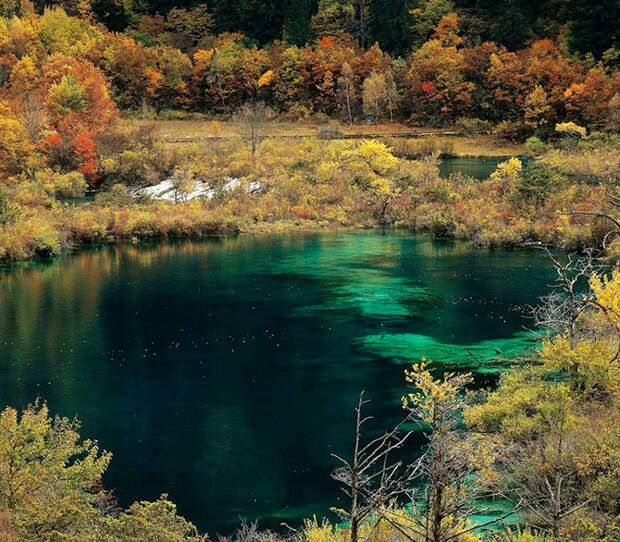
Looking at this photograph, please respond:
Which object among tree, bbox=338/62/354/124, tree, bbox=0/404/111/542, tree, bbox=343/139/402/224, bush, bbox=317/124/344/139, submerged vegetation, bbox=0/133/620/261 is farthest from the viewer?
tree, bbox=338/62/354/124

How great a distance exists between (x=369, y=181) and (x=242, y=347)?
3190 centimetres

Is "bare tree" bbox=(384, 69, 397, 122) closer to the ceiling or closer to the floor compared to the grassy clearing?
closer to the ceiling

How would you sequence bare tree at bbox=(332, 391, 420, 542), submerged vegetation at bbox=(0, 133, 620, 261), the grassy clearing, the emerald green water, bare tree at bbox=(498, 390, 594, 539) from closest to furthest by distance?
bare tree at bbox=(332, 391, 420, 542) < bare tree at bbox=(498, 390, 594, 539) < the emerald green water < submerged vegetation at bbox=(0, 133, 620, 261) < the grassy clearing

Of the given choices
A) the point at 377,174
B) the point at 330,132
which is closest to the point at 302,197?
the point at 377,174

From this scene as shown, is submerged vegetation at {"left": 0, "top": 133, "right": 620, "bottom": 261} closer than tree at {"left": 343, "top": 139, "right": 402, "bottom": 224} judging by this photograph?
Yes

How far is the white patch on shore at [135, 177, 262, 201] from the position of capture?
62.3 m

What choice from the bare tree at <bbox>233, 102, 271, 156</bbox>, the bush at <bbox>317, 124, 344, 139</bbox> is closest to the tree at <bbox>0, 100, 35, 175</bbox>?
the bare tree at <bbox>233, 102, 271, 156</bbox>

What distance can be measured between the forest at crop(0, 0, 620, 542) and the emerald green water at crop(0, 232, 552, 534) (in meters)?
1.11

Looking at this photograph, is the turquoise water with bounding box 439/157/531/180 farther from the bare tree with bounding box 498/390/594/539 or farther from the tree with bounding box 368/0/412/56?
the bare tree with bounding box 498/390/594/539

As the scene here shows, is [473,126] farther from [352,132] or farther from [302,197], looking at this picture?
[302,197]

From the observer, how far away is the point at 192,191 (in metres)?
62.6

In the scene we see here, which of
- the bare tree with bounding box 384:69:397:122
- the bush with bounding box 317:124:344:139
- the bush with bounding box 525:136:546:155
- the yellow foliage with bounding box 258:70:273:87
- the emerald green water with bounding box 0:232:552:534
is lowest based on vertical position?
the emerald green water with bounding box 0:232:552:534

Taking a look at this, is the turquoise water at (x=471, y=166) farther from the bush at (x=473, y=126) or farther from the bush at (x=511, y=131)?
the bush at (x=473, y=126)

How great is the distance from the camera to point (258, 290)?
3891 centimetres
